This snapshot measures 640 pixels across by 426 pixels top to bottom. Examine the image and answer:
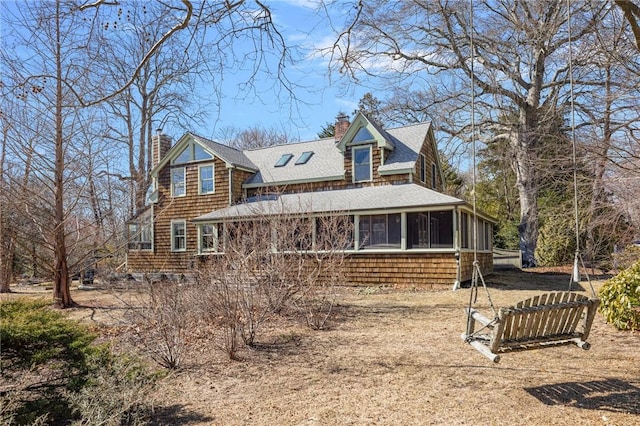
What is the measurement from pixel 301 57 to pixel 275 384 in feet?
12.3

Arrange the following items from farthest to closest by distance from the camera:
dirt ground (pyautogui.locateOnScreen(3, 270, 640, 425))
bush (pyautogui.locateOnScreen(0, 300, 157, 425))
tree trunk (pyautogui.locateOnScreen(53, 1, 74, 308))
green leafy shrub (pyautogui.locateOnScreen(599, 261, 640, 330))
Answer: tree trunk (pyautogui.locateOnScreen(53, 1, 74, 308))
green leafy shrub (pyautogui.locateOnScreen(599, 261, 640, 330))
dirt ground (pyautogui.locateOnScreen(3, 270, 640, 425))
bush (pyautogui.locateOnScreen(0, 300, 157, 425))

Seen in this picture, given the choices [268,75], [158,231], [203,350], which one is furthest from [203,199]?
[268,75]

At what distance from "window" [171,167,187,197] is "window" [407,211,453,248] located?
35.9ft

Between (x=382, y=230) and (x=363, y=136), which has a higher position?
(x=363, y=136)

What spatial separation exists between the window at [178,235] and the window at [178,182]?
1.34 meters

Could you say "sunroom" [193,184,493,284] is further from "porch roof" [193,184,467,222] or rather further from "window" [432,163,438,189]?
"window" [432,163,438,189]

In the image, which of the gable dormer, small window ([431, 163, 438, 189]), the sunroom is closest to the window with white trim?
the sunroom

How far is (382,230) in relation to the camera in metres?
15.6

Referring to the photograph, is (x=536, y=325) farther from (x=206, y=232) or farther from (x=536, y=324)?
(x=206, y=232)

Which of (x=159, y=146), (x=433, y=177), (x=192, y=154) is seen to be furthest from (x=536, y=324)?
(x=159, y=146)

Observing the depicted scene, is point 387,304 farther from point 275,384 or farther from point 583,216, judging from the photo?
point 583,216

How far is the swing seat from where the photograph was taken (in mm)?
4266

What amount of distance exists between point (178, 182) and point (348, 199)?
29.4 feet

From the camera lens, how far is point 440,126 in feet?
76.0
